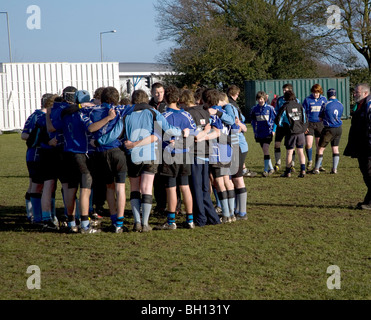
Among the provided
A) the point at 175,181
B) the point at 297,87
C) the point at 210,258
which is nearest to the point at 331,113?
the point at 175,181

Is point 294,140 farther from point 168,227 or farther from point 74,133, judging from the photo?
point 74,133

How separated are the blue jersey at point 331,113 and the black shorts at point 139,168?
21.3 ft

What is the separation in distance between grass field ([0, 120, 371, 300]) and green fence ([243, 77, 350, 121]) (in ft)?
86.0

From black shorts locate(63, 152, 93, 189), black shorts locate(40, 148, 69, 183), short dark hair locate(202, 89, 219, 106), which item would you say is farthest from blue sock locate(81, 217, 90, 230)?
short dark hair locate(202, 89, 219, 106)

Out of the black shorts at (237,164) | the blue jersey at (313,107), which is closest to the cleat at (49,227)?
the black shorts at (237,164)

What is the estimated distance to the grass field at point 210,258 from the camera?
5.36 metres

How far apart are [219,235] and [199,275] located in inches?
71.8

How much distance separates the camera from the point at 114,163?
7656mm

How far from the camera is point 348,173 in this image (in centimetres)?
1329

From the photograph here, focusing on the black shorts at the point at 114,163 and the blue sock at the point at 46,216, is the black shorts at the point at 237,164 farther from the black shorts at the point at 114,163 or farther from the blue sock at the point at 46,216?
the blue sock at the point at 46,216

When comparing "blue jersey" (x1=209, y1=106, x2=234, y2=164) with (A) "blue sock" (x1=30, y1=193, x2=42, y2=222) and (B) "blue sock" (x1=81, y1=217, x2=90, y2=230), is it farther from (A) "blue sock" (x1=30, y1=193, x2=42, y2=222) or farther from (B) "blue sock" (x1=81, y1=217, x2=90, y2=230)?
(A) "blue sock" (x1=30, y1=193, x2=42, y2=222)

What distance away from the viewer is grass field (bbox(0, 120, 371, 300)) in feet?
17.6

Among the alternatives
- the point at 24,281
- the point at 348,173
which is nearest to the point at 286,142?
the point at 348,173

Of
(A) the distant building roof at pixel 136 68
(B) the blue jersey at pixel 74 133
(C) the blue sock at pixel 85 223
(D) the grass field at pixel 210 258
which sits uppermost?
(A) the distant building roof at pixel 136 68
